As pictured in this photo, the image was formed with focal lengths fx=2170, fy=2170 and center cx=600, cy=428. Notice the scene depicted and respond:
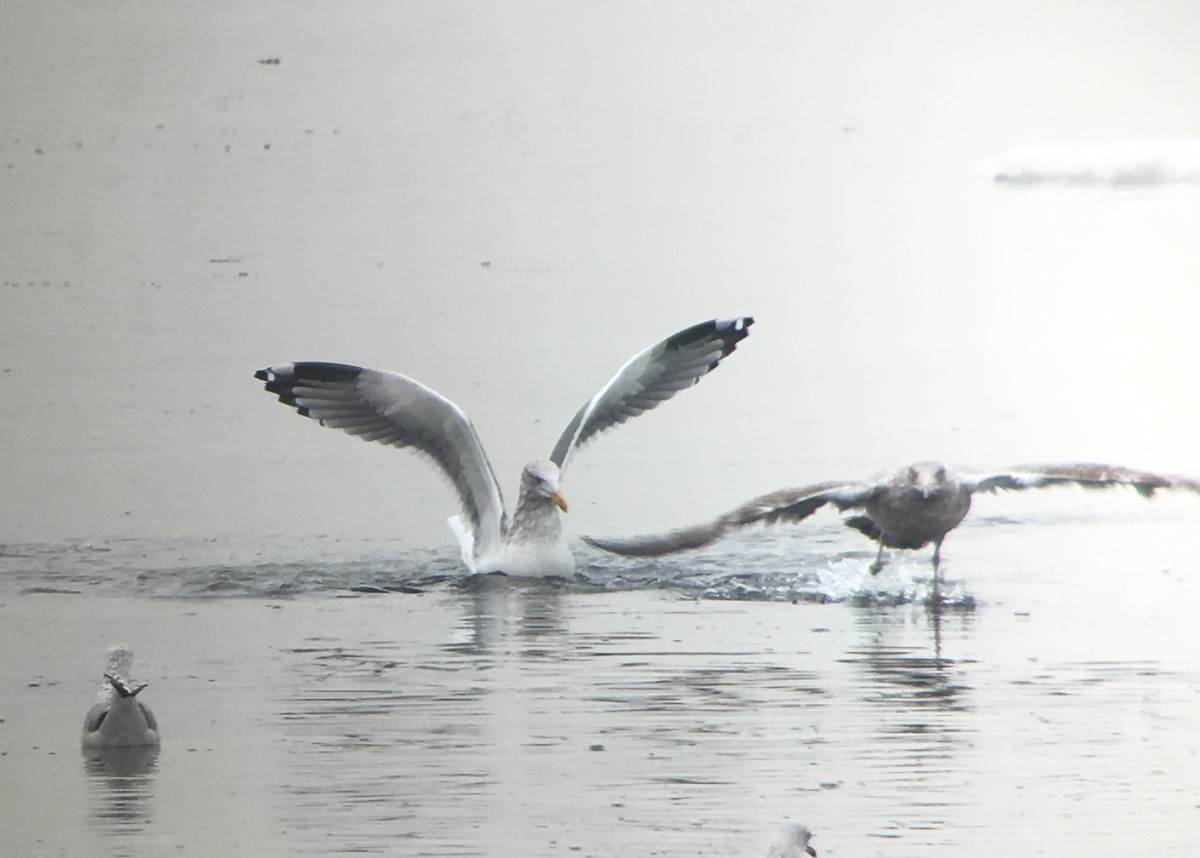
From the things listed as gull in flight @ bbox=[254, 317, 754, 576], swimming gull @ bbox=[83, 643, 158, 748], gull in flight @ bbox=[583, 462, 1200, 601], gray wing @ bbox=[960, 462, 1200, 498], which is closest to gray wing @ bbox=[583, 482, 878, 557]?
gull in flight @ bbox=[583, 462, 1200, 601]

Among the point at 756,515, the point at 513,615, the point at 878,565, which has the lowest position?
the point at 513,615

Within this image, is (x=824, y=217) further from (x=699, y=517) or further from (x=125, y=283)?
(x=125, y=283)

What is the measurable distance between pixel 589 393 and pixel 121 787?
2.86 m

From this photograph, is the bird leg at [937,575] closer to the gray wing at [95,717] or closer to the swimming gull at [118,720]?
the swimming gull at [118,720]

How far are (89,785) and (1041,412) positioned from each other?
3.98m

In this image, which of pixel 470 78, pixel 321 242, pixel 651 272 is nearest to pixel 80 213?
pixel 321 242

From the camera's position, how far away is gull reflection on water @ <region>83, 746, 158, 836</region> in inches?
190

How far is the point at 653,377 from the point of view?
6.98 metres

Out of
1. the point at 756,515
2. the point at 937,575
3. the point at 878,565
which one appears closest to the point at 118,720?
the point at 756,515

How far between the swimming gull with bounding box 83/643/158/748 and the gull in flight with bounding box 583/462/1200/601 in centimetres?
166

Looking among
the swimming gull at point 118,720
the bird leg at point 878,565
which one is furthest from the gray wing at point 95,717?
the bird leg at point 878,565

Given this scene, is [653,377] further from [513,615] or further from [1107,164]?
[1107,164]

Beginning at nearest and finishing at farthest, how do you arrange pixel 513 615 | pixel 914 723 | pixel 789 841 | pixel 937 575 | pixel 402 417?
pixel 789 841 → pixel 914 723 → pixel 513 615 → pixel 937 575 → pixel 402 417

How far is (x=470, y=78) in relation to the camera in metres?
8.28
